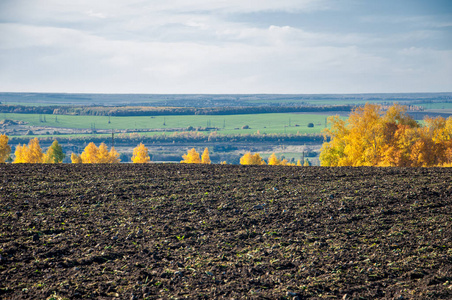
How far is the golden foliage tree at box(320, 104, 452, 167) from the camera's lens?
165 feet

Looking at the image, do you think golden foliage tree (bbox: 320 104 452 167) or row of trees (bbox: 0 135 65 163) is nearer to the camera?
golden foliage tree (bbox: 320 104 452 167)

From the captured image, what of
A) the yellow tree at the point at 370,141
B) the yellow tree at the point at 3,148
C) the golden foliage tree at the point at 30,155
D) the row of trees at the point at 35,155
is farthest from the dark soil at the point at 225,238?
the golden foliage tree at the point at 30,155

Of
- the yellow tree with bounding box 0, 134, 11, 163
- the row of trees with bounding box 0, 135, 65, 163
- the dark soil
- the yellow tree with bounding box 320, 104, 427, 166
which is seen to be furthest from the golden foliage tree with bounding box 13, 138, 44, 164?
the dark soil

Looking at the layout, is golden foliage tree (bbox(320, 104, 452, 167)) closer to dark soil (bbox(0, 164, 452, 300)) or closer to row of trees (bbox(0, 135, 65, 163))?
dark soil (bbox(0, 164, 452, 300))

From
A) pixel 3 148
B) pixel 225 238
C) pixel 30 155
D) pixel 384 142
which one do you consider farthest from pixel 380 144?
pixel 30 155

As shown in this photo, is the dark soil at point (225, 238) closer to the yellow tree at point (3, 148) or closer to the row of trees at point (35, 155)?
the yellow tree at point (3, 148)

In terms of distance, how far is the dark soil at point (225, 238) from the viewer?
9375 mm

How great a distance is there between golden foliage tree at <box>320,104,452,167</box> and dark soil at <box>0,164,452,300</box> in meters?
29.9

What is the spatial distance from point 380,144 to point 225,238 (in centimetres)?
4315

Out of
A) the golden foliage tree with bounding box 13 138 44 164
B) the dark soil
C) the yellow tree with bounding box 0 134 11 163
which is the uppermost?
the dark soil

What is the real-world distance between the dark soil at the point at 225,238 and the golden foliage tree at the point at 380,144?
29.9m

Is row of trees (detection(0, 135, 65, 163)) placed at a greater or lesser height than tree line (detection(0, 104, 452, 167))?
lesser

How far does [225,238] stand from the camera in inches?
504

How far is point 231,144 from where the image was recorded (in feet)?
595
